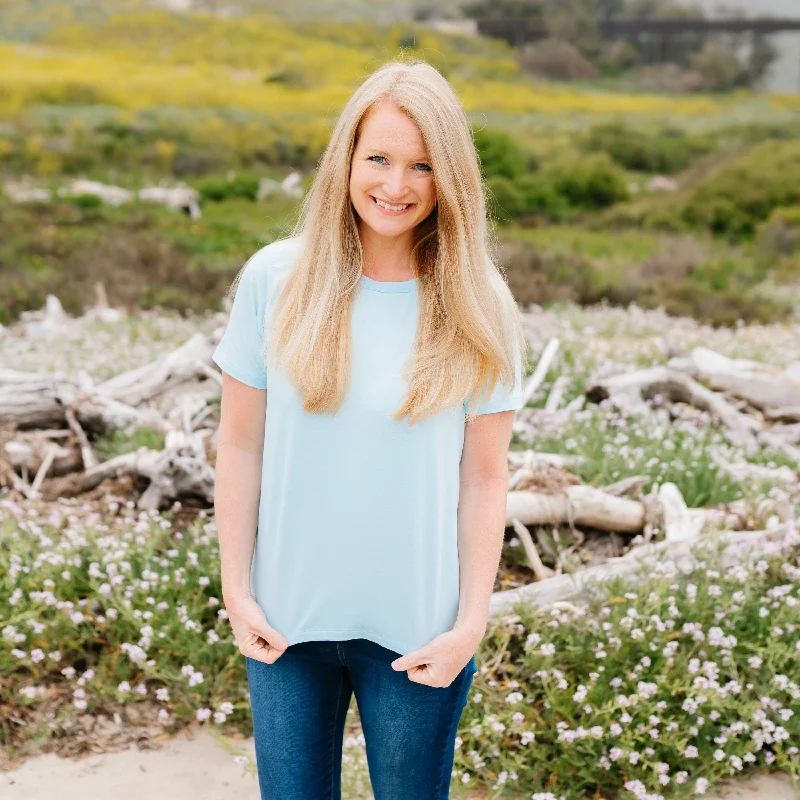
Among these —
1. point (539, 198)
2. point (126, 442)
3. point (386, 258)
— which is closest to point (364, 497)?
point (386, 258)

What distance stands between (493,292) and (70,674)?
2.60 meters

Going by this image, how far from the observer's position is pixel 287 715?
182 centimetres

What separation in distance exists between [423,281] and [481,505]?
19.0 inches

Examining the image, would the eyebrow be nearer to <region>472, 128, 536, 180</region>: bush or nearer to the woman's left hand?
the woman's left hand

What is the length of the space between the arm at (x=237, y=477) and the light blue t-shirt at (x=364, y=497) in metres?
0.06

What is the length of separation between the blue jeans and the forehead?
99 cm

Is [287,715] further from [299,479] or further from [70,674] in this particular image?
[70,674]

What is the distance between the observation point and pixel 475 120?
12.9 metres

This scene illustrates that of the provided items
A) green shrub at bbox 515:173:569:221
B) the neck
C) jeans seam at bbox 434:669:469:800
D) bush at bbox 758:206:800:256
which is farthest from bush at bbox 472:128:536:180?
jeans seam at bbox 434:669:469:800

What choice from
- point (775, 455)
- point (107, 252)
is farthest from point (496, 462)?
point (107, 252)

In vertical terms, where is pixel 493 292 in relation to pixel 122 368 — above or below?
above

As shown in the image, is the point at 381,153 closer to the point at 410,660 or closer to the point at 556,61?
the point at 410,660

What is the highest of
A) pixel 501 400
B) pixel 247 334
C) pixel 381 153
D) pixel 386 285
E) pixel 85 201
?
pixel 381 153

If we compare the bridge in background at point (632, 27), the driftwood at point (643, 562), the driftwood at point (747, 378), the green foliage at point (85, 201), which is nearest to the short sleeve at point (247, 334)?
the driftwood at point (643, 562)
